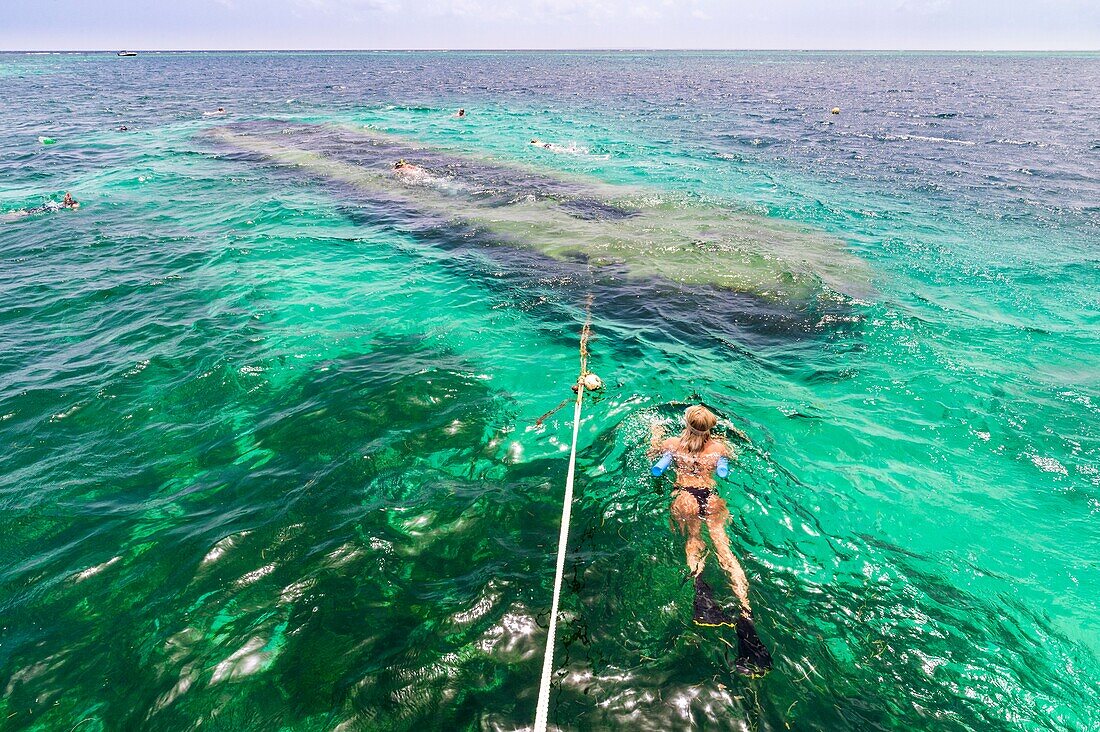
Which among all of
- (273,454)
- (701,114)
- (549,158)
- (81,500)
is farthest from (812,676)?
(701,114)

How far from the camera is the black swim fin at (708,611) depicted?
5.64 meters

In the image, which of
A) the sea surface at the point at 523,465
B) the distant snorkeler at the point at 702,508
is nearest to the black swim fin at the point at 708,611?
the distant snorkeler at the point at 702,508

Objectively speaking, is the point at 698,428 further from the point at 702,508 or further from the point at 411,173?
the point at 411,173

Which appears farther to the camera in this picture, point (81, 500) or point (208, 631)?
point (81, 500)

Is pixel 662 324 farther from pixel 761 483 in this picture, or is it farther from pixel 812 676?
pixel 812 676

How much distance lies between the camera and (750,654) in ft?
17.4

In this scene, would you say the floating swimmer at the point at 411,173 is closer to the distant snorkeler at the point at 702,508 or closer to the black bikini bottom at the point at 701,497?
the distant snorkeler at the point at 702,508

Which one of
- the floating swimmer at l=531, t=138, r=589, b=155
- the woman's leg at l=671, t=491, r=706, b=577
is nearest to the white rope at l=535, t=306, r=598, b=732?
the woman's leg at l=671, t=491, r=706, b=577

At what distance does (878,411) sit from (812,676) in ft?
20.5

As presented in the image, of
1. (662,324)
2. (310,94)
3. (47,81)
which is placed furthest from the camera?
(47,81)

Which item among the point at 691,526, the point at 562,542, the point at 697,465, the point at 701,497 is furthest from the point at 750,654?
the point at 697,465

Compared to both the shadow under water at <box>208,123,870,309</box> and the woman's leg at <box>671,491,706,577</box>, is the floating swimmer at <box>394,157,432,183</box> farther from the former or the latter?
the woman's leg at <box>671,491,706,577</box>

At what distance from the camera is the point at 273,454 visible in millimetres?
8430

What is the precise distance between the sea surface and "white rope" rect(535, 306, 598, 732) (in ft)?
0.91
